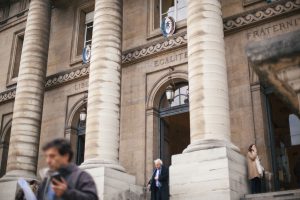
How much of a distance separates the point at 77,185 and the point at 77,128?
15.4m

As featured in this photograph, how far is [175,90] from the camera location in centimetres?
1620

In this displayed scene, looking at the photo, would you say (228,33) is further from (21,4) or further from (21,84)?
(21,4)

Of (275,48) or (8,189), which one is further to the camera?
(8,189)

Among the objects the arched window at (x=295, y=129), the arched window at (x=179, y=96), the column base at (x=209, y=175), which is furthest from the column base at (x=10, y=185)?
the arched window at (x=295, y=129)

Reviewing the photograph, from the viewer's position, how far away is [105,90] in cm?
1402

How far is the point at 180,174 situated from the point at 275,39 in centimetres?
757

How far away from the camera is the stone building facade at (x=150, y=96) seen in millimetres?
11281

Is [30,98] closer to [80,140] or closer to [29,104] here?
[29,104]

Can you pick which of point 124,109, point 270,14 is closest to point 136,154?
point 124,109

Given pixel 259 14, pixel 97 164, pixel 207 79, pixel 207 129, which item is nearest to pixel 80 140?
pixel 97 164

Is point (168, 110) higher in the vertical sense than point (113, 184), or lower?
higher

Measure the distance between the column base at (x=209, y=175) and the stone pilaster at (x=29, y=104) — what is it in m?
6.83

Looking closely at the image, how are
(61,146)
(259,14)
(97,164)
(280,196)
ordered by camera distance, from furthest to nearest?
(259,14)
(97,164)
(280,196)
(61,146)

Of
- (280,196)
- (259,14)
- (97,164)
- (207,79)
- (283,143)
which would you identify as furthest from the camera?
(283,143)
